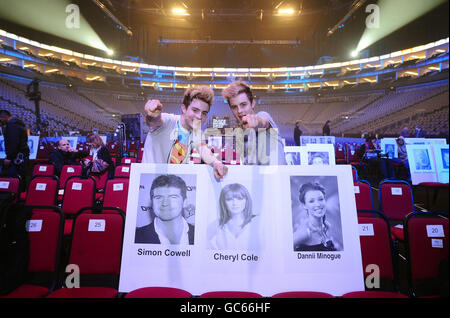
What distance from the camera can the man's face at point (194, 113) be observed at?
167 centimetres

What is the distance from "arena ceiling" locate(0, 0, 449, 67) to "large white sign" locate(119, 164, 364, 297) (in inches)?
533

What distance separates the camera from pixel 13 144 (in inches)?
172

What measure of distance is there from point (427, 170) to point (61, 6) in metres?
18.7

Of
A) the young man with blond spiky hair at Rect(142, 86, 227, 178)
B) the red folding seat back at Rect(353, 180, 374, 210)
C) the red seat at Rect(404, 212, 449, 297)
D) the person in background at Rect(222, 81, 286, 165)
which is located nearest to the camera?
the person in background at Rect(222, 81, 286, 165)

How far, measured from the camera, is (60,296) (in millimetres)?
1226

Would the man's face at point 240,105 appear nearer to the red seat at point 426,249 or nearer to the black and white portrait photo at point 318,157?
the red seat at point 426,249

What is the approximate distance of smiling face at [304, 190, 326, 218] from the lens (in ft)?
3.94

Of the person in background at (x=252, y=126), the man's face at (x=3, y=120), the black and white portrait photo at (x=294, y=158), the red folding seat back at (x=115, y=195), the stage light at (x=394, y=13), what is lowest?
the red folding seat back at (x=115, y=195)

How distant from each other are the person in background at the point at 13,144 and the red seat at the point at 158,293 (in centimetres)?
467

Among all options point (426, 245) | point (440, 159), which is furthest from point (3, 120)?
point (440, 159)

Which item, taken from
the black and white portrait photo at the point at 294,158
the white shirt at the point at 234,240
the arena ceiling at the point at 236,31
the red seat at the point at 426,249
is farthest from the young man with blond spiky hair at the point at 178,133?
the arena ceiling at the point at 236,31

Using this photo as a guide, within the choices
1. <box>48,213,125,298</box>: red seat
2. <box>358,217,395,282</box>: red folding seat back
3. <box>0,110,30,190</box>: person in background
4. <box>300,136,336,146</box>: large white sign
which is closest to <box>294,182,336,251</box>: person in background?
<box>358,217,395,282</box>: red folding seat back

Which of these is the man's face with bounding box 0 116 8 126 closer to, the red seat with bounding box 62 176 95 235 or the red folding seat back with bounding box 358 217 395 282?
the red seat with bounding box 62 176 95 235

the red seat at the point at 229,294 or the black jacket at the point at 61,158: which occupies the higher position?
the black jacket at the point at 61,158
